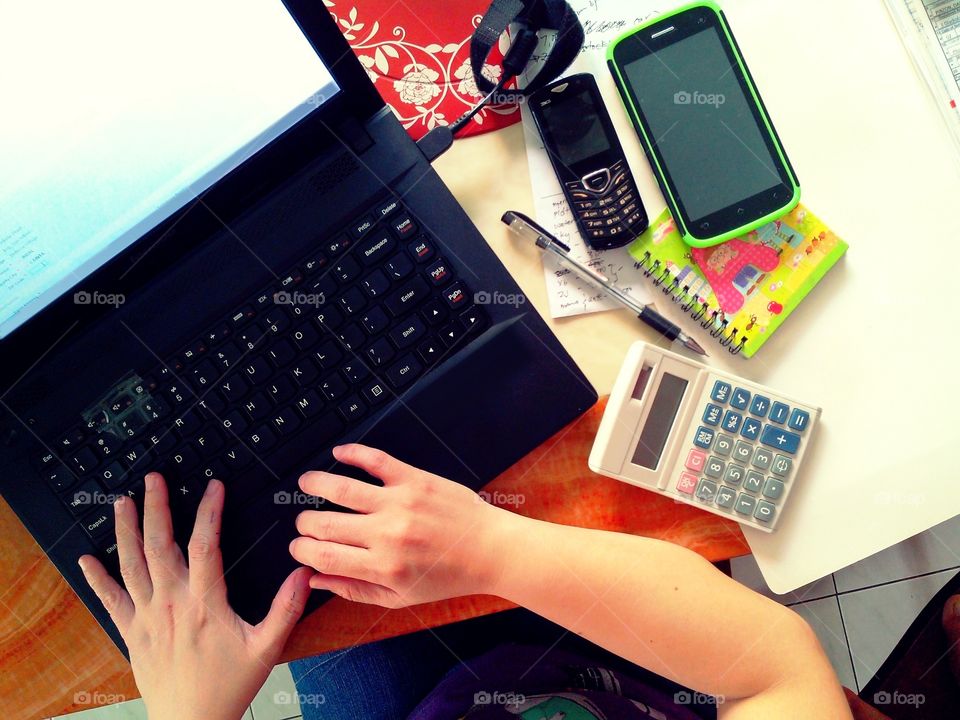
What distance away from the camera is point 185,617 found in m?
0.53

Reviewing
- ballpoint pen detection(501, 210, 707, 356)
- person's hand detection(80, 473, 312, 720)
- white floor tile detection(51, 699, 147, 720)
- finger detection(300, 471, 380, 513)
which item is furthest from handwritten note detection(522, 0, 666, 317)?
white floor tile detection(51, 699, 147, 720)

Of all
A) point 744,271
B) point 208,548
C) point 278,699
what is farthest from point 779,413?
point 278,699

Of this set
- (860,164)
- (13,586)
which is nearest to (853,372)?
(860,164)

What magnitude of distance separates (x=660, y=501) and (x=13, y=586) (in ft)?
1.84

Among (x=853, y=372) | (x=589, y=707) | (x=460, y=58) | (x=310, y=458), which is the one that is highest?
(x=460, y=58)

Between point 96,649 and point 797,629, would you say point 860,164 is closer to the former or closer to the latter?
point 797,629

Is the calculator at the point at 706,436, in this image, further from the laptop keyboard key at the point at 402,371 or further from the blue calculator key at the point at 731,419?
the laptop keyboard key at the point at 402,371

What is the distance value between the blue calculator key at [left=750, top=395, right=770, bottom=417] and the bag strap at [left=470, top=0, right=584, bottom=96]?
32 centimetres

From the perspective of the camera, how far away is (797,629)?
1.73ft

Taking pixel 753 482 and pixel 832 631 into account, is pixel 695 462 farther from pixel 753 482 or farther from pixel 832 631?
pixel 832 631

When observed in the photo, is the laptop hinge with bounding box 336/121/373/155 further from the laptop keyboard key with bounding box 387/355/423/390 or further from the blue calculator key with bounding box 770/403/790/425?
the blue calculator key with bounding box 770/403/790/425

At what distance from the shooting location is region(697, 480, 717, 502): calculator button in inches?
21.0

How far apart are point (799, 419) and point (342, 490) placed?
1.21 ft

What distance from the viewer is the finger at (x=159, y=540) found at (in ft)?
1.63
